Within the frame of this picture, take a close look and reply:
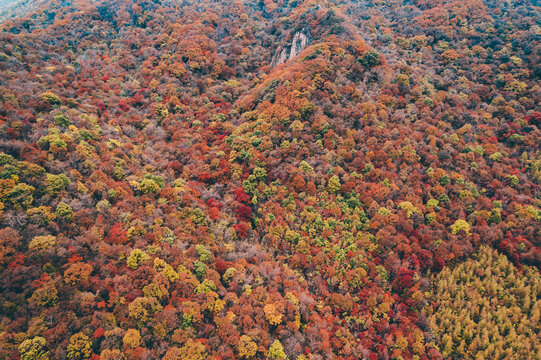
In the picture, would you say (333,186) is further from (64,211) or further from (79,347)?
(79,347)

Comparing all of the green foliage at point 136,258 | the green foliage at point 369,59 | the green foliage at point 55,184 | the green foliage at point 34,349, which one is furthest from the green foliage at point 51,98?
the green foliage at point 369,59

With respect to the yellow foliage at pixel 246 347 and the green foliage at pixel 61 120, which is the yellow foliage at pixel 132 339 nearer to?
the yellow foliage at pixel 246 347

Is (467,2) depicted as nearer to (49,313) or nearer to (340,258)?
(340,258)

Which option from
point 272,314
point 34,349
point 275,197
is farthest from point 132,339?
point 275,197

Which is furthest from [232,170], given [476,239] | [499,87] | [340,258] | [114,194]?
[499,87]

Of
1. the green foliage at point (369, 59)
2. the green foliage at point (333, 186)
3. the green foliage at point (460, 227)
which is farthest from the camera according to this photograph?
the green foliage at point (369, 59)

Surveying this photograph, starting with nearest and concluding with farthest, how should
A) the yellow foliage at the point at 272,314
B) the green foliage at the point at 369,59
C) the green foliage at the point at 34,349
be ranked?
1. the green foliage at the point at 34,349
2. the yellow foliage at the point at 272,314
3. the green foliage at the point at 369,59

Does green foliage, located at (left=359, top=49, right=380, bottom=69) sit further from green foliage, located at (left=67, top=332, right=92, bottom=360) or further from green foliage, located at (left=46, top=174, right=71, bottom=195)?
green foliage, located at (left=67, top=332, right=92, bottom=360)

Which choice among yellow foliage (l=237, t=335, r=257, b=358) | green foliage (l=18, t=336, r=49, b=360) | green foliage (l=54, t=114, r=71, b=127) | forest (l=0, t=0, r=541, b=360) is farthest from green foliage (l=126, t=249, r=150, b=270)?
green foliage (l=54, t=114, r=71, b=127)
